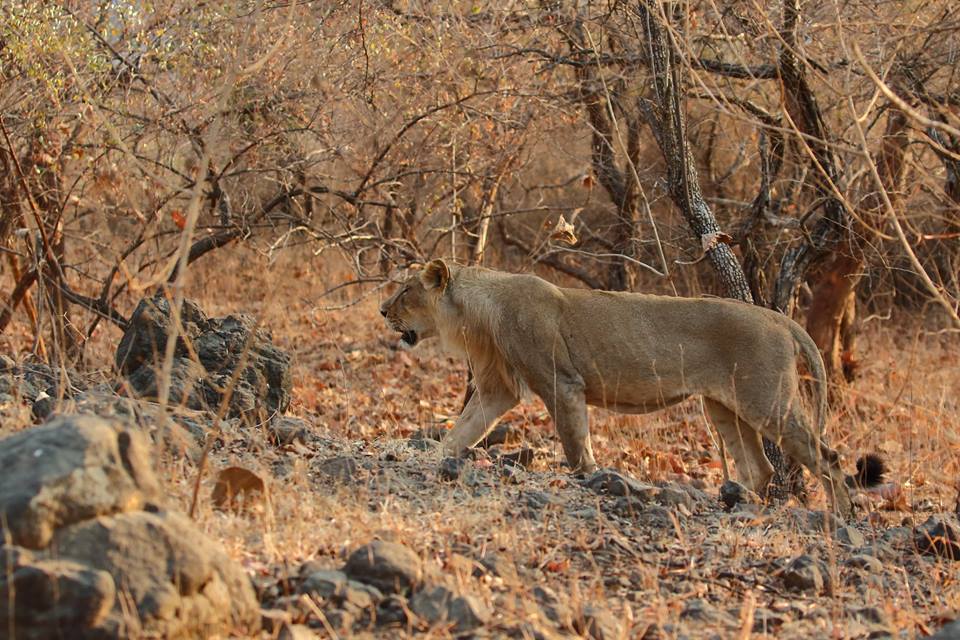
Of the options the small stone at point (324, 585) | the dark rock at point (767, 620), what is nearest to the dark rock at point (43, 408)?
the small stone at point (324, 585)

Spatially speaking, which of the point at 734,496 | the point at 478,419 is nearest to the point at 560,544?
the point at 734,496

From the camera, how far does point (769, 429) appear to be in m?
8.04

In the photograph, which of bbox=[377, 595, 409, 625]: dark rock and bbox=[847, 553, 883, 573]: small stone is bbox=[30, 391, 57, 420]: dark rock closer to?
bbox=[377, 595, 409, 625]: dark rock

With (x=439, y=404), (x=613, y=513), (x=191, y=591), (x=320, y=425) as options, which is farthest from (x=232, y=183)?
(x=191, y=591)

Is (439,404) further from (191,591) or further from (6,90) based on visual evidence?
(191,591)

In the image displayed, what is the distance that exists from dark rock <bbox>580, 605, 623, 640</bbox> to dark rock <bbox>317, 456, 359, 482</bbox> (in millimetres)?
2047

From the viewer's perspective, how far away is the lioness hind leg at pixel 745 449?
845 centimetres

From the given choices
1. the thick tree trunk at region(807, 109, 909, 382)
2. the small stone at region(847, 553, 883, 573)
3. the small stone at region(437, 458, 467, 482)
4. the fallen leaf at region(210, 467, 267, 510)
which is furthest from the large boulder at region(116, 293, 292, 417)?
the thick tree trunk at region(807, 109, 909, 382)

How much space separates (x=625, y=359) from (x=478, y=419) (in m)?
1.09

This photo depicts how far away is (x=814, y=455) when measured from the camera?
8.00 meters

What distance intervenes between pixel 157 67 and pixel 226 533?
7.62m

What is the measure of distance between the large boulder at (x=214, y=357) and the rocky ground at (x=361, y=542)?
0.02 meters

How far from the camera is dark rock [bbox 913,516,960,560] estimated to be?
6.15 m

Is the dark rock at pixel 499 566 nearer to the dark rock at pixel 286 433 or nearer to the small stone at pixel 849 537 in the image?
the small stone at pixel 849 537
